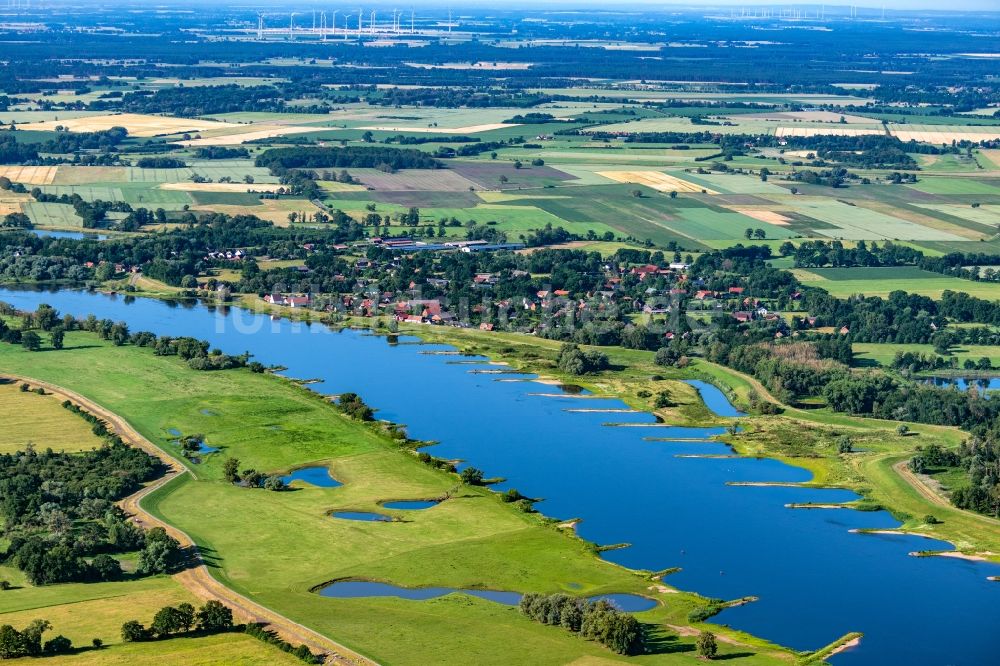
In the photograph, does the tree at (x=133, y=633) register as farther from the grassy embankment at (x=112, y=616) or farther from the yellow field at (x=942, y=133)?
the yellow field at (x=942, y=133)

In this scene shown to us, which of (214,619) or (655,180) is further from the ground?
(655,180)

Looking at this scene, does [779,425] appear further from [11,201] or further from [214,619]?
[11,201]

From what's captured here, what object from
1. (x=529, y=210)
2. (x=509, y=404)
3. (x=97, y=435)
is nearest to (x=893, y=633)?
(x=509, y=404)

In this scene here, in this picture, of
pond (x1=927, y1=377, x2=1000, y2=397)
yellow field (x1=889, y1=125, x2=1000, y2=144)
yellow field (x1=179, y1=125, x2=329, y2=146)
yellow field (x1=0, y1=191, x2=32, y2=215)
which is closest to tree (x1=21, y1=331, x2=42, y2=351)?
yellow field (x1=0, y1=191, x2=32, y2=215)

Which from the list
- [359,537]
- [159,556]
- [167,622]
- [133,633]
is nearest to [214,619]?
[167,622]

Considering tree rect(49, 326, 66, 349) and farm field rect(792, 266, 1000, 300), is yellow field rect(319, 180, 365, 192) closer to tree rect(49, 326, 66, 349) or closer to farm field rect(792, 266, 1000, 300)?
farm field rect(792, 266, 1000, 300)

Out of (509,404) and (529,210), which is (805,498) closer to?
(509,404)
